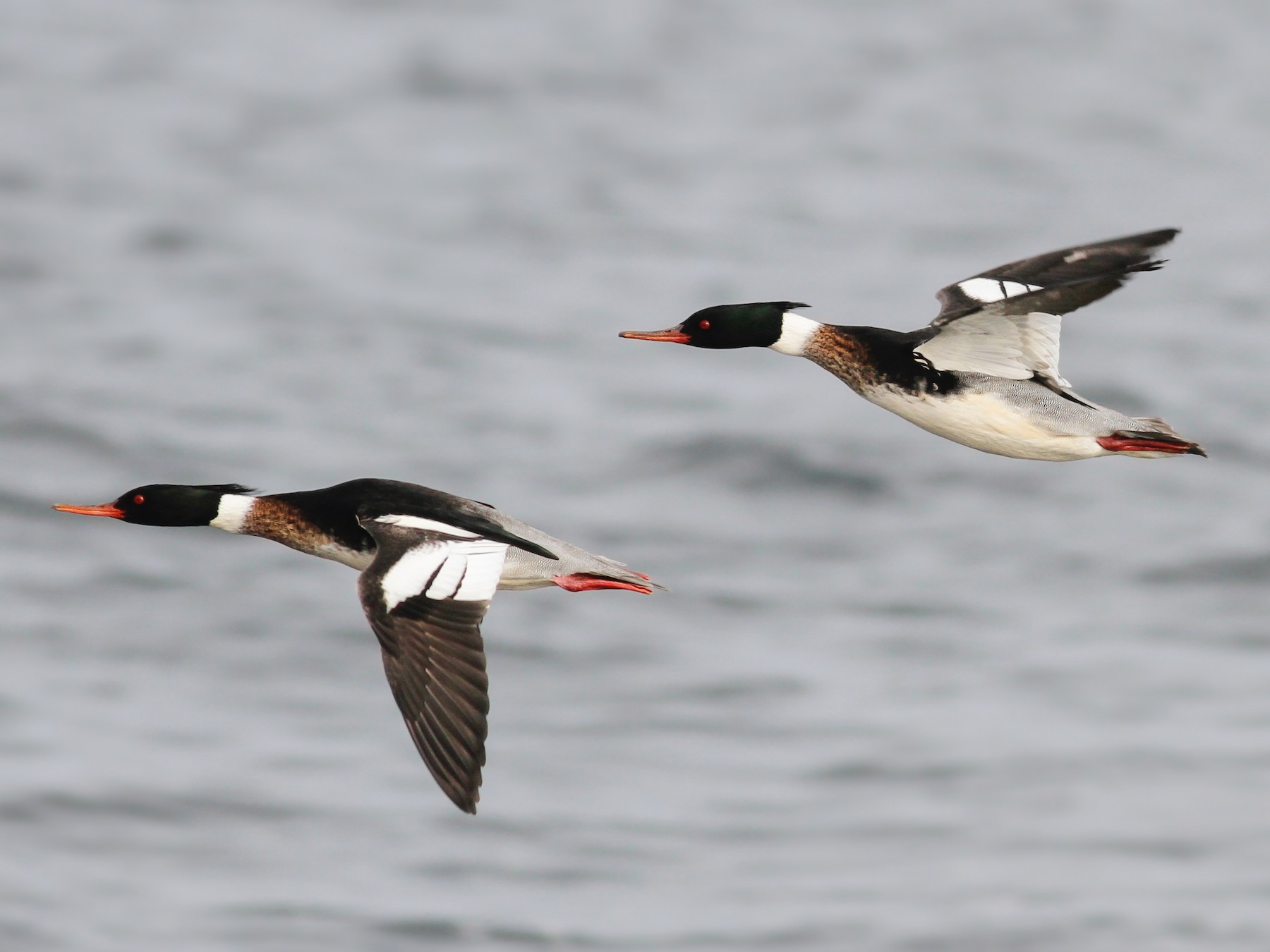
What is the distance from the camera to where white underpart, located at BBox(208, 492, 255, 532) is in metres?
8.27

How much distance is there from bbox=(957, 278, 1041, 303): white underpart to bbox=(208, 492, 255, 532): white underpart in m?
2.74

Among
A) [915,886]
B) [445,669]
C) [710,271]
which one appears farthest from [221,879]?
[445,669]

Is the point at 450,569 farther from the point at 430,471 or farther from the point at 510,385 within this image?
the point at 510,385

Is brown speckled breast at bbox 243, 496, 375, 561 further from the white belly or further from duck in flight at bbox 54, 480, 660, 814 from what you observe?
the white belly

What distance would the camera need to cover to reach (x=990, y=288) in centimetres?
866

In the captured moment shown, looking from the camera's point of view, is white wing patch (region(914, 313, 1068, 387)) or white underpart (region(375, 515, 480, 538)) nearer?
white underpart (region(375, 515, 480, 538))

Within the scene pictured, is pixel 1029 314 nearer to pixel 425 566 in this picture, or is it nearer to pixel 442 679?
pixel 425 566

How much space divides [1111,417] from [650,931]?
14.2 metres

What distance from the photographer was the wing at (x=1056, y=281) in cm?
730

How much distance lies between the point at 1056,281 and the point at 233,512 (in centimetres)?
305

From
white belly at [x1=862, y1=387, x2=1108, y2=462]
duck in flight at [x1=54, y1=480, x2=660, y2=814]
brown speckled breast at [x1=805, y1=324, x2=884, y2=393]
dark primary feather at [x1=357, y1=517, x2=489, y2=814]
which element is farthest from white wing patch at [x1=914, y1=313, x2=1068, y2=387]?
dark primary feather at [x1=357, y1=517, x2=489, y2=814]

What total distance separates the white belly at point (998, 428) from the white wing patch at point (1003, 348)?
0.12 meters

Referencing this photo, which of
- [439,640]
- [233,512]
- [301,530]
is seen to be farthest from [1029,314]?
[233,512]

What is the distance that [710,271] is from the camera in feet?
105
